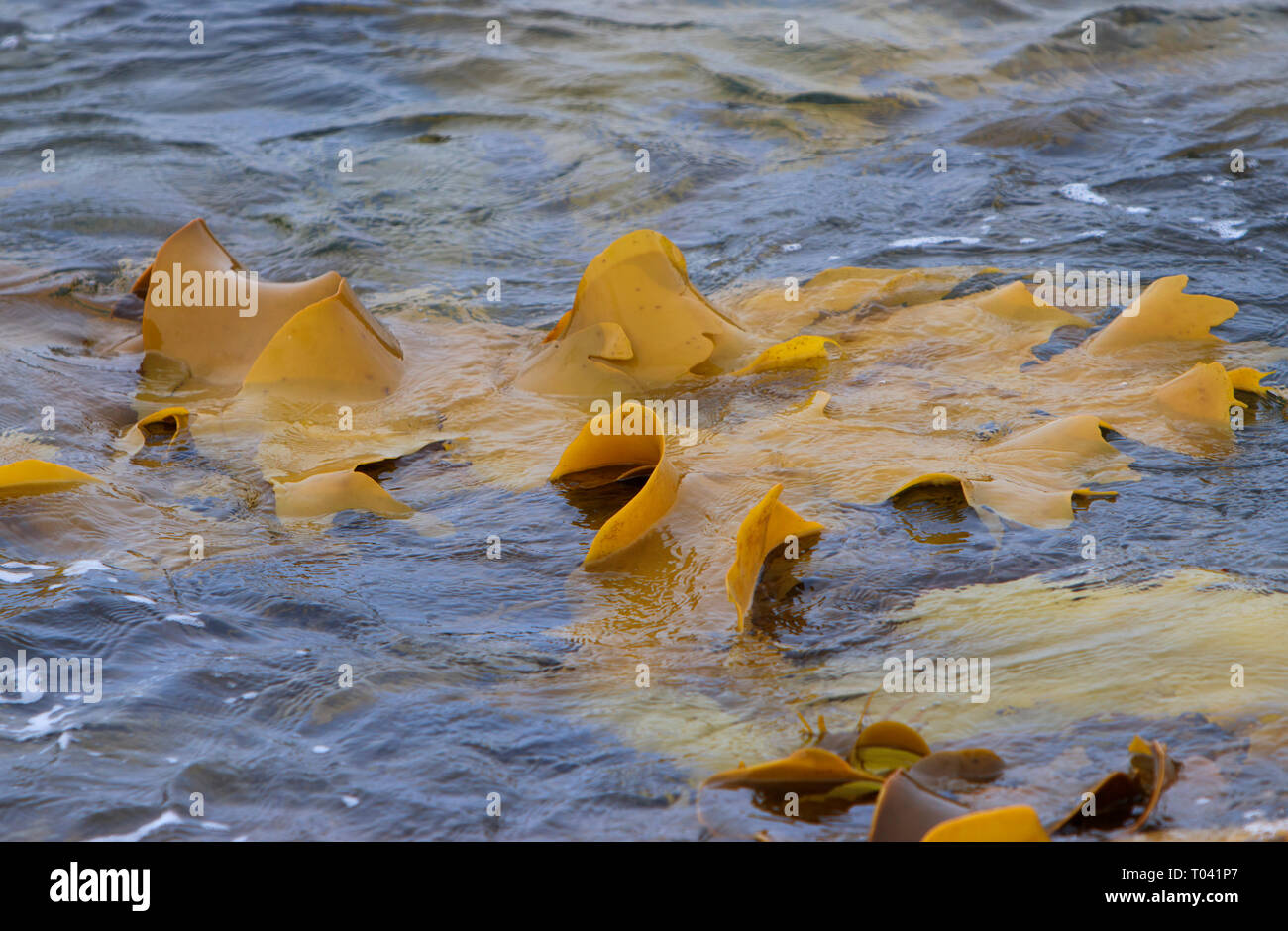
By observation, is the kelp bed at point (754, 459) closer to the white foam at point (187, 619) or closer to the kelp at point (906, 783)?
the kelp at point (906, 783)

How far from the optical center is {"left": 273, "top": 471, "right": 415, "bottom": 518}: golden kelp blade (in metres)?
2.82

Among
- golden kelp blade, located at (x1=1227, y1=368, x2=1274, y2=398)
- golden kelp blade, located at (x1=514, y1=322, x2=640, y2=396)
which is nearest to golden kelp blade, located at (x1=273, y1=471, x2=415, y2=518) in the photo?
golden kelp blade, located at (x1=514, y1=322, x2=640, y2=396)

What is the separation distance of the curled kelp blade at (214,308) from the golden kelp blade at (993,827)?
7.97 ft

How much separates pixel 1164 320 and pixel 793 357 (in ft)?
3.72

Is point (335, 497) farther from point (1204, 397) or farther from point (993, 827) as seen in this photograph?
point (1204, 397)

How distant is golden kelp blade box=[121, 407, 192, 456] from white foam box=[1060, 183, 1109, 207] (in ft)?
12.1

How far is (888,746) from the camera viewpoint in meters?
1.89

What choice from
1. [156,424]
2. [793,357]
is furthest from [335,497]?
[793,357]

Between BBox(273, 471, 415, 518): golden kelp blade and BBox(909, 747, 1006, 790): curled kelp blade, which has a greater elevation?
BBox(273, 471, 415, 518): golden kelp blade

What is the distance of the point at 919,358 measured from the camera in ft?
11.7

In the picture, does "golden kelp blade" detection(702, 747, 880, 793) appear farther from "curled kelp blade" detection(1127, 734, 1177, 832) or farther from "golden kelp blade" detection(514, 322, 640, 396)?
"golden kelp blade" detection(514, 322, 640, 396)

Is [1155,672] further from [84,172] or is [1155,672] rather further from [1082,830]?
[84,172]

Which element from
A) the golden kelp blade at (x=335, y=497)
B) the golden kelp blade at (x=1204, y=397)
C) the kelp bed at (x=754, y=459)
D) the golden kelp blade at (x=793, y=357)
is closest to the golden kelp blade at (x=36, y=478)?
the kelp bed at (x=754, y=459)

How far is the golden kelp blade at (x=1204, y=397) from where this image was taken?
10.1 feet
